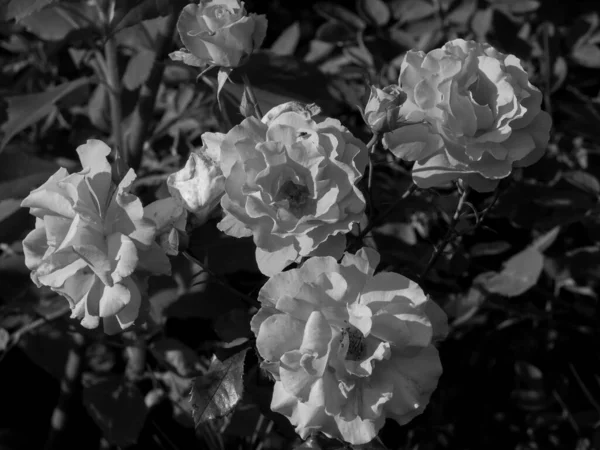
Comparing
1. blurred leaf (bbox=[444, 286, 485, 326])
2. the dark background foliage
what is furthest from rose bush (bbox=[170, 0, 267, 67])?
blurred leaf (bbox=[444, 286, 485, 326])

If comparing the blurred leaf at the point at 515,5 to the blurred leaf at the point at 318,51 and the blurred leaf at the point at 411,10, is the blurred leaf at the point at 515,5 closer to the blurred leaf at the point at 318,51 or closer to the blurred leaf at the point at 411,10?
the blurred leaf at the point at 411,10

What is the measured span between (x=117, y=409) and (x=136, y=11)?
0.69 meters

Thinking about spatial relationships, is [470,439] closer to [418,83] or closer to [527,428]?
[527,428]

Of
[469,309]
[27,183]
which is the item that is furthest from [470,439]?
[27,183]

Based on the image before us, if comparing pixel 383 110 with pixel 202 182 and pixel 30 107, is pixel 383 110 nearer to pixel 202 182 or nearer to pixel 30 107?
pixel 202 182

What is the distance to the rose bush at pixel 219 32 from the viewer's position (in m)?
0.92

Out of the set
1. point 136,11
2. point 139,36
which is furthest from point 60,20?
point 136,11

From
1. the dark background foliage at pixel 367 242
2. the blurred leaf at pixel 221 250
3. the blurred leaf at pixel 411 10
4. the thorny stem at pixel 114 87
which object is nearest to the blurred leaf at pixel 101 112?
the dark background foliage at pixel 367 242

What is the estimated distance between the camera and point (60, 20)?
1.41 meters

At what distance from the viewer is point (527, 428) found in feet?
5.00

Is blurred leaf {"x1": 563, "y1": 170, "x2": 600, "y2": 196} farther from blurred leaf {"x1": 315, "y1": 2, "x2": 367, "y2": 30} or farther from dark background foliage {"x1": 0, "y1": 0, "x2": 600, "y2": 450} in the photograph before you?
blurred leaf {"x1": 315, "y1": 2, "x2": 367, "y2": 30}

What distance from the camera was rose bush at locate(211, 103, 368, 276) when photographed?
804 mm

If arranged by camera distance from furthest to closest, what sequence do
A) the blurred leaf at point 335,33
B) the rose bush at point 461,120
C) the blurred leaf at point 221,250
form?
the blurred leaf at point 335,33
the blurred leaf at point 221,250
the rose bush at point 461,120

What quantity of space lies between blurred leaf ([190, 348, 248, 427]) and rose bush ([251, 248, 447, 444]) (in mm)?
134
